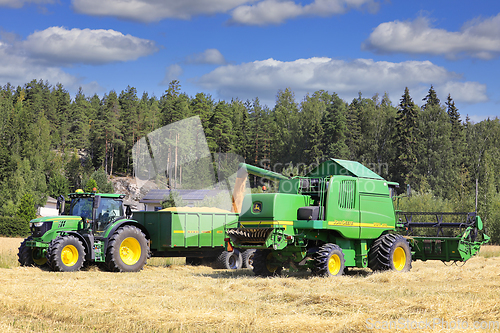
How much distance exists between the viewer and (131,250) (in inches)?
667

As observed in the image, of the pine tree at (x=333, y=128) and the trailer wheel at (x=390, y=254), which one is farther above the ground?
the pine tree at (x=333, y=128)

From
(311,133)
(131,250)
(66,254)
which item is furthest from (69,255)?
(311,133)

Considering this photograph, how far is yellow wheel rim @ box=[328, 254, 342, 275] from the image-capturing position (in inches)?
561

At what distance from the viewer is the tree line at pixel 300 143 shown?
5525cm

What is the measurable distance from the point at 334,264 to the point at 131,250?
6.75 metres

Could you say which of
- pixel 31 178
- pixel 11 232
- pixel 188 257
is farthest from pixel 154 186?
pixel 188 257

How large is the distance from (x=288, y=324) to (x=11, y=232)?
4220cm

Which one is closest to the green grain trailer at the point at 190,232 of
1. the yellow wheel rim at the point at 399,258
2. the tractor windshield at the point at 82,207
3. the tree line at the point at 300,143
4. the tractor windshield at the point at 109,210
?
the tractor windshield at the point at 109,210

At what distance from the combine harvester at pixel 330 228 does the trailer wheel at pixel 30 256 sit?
21.1 feet

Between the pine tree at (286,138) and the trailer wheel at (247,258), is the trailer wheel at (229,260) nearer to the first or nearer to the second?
the trailer wheel at (247,258)

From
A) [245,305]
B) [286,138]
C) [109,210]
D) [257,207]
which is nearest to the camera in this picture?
[245,305]

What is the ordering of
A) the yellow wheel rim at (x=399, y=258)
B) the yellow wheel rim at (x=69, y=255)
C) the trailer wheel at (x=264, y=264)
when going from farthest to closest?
1. the yellow wheel rim at (x=399, y=258)
2. the yellow wheel rim at (x=69, y=255)
3. the trailer wheel at (x=264, y=264)

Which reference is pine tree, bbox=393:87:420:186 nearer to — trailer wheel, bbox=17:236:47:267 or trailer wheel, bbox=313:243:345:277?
trailer wheel, bbox=313:243:345:277

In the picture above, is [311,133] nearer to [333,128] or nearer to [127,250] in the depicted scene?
[333,128]
